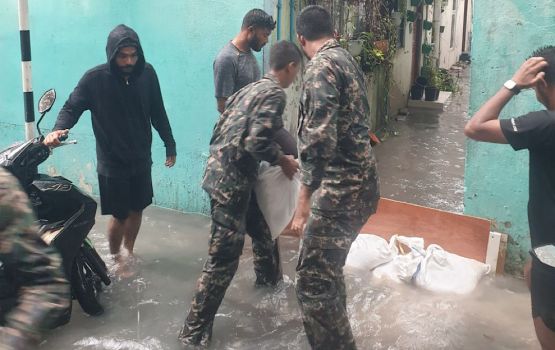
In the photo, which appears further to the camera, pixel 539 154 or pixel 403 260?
pixel 403 260

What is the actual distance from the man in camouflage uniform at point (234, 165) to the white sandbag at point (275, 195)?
0.26m

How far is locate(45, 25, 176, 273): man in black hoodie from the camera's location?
4004mm

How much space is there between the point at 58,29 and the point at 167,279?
302 cm

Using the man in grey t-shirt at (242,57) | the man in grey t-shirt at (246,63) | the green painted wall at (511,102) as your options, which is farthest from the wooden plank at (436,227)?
the man in grey t-shirt at (242,57)

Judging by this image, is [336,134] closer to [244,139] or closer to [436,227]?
[244,139]

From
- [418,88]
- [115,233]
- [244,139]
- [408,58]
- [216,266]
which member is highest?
[408,58]

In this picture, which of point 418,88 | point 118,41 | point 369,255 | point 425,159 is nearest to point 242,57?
point 118,41

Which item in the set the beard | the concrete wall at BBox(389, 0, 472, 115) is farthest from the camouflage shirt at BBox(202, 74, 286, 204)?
the concrete wall at BBox(389, 0, 472, 115)

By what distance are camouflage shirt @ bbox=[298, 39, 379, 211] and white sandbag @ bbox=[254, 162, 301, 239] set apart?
712 mm

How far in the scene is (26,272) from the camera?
1730mm

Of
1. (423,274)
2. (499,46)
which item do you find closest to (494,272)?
(423,274)

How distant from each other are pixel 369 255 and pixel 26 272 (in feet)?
10.5

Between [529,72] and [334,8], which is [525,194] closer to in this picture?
[529,72]

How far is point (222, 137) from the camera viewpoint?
346cm
